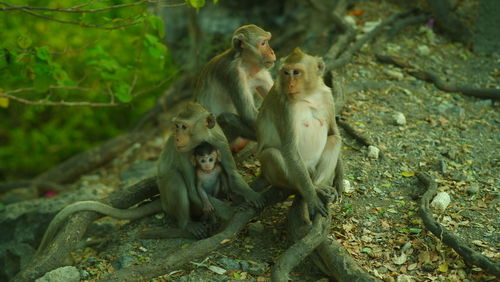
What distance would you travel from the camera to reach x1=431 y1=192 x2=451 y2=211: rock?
4.91 metres

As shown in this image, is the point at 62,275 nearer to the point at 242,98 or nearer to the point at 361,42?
the point at 242,98

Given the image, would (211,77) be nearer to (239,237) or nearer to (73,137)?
(239,237)

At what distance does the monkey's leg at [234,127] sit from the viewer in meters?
5.77

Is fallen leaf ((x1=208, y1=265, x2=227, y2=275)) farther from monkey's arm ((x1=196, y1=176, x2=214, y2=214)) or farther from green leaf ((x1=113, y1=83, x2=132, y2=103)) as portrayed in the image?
green leaf ((x1=113, y1=83, x2=132, y2=103))

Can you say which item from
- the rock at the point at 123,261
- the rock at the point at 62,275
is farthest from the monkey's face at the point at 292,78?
the rock at the point at 62,275

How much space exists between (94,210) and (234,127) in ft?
4.93

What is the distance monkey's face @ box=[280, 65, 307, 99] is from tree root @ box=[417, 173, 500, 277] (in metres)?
1.35

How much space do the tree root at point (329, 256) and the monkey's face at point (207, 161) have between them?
0.75m

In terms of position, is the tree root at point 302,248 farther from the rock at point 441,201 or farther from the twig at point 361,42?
Result: the twig at point 361,42

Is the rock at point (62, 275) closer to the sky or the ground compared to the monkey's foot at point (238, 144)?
closer to the ground

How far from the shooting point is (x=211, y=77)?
588 cm

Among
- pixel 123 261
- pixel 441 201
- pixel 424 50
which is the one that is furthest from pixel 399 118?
pixel 123 261

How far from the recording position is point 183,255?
448 cm

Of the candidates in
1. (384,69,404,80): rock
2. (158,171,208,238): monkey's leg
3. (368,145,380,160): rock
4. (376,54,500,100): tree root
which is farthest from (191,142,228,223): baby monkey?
(376,54,500,100): tree root
